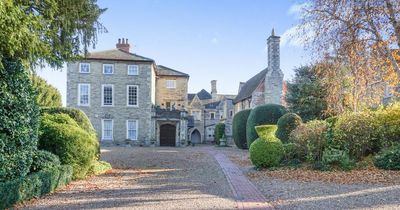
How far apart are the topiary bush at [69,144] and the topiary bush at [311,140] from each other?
25.3ft

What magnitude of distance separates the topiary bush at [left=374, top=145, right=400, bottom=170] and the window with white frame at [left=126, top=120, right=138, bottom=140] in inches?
961

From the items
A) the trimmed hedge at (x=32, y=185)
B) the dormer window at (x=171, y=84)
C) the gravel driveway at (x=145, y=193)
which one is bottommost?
the gravel driveway at (x=145, y=193)

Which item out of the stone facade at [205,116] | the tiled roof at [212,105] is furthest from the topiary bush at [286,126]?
the tiled roof at [212,105]

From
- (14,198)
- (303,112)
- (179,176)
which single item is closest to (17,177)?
(14,198)

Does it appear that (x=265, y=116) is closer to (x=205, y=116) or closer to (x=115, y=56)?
(x=115, y=56)

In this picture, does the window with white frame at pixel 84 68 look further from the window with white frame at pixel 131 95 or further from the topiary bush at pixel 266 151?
the topiary bush at pixel 266 151

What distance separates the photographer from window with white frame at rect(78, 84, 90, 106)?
3375 centimetres

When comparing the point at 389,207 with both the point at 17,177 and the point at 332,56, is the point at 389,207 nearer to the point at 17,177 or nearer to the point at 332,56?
the point at 17,177

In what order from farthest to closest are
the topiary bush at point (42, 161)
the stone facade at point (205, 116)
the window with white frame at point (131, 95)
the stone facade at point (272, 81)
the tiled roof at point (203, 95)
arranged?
the tiled roof at point (203, 95), the stone facade at point (205, 116), the window with white frame at point (131, 95), the stone facade at point (272, 81), the topiary bush at point (42, 161)

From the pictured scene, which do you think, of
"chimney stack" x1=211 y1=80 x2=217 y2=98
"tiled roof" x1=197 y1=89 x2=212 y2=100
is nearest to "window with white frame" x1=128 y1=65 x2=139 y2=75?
"tiled roof" x1=197 y1=89 x2=212 y2=100

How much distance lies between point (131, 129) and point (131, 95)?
3115 millimetres

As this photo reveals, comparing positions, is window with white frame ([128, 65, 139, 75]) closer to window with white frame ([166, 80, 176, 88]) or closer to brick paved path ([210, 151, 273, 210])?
window with white frame ([166, 80, 176, 88])

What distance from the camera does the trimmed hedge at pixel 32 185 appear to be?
22.3ft

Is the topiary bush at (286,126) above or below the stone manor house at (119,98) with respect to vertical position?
below
